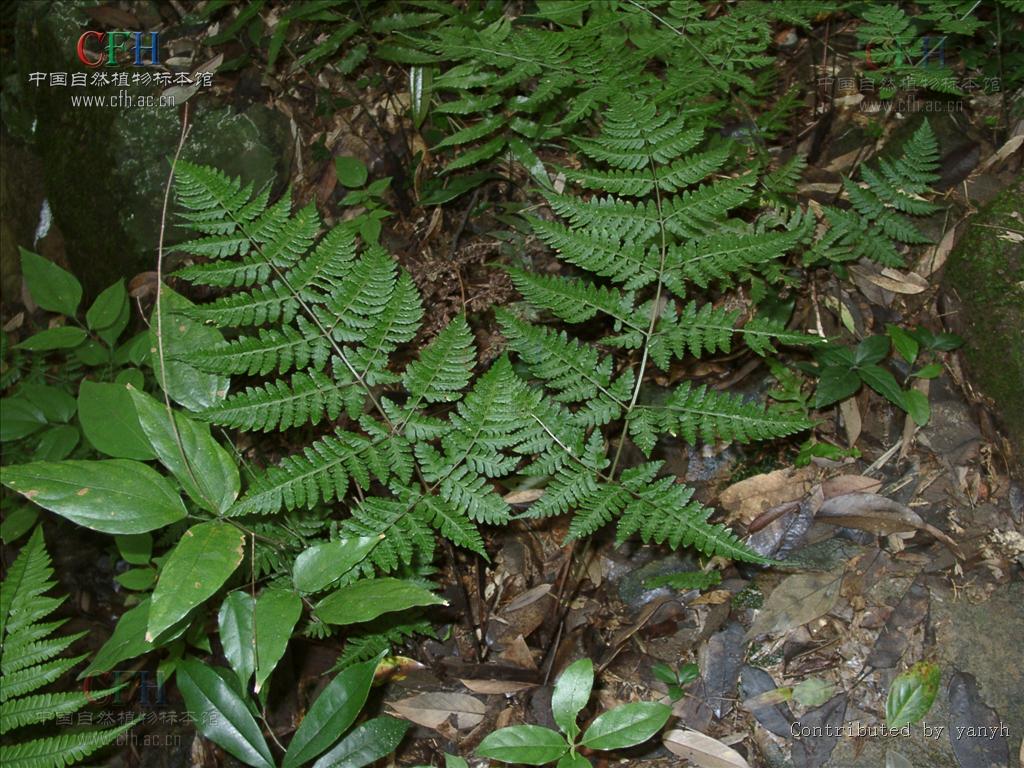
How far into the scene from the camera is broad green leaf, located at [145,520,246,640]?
2176 mm

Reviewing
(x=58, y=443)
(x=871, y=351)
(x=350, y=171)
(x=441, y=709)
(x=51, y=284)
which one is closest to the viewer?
(x=441, y=709)

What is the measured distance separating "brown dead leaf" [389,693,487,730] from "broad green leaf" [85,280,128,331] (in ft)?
7.45

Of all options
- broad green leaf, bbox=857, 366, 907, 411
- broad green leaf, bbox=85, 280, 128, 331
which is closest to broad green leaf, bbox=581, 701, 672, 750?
broad green leaf, bbox=857, 366, 907, 411

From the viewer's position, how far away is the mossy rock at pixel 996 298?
2982mm

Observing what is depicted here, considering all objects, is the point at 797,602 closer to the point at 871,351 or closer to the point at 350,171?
the point at 871,351

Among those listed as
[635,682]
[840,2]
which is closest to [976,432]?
[635,682]

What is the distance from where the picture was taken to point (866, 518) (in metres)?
3.04

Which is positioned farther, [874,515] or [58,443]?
[58,443]

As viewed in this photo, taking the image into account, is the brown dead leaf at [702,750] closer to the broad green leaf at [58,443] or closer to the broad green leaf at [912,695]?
the broad green leaf at [912,695]

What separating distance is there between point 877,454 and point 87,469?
9.51 ft

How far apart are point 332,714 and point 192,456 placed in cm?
96

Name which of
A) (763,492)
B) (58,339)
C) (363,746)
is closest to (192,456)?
(363,746)

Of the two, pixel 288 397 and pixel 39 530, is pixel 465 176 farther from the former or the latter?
pixel 39 530

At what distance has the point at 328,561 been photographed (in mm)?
2467
